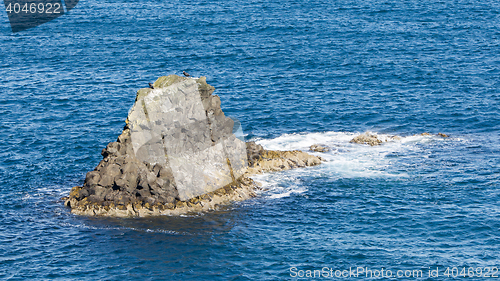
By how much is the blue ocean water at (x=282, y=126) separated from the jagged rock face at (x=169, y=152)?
4.33m

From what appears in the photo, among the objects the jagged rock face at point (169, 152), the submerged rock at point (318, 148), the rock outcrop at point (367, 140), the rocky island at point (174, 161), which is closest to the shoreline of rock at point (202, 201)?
the rocky island at point (174, 161)

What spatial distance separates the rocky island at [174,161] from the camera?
68000mm

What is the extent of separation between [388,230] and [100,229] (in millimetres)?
30139

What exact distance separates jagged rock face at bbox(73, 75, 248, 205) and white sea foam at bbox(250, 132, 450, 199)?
582 centimetres

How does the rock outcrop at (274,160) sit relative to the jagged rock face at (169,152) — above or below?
below

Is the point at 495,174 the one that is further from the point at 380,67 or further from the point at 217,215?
the point at 380,67

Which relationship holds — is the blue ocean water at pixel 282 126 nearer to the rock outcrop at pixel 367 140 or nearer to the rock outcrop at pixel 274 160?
the rock outcrop at pixel 274 160

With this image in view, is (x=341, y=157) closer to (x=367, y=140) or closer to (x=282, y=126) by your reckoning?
(x=367, y=140)

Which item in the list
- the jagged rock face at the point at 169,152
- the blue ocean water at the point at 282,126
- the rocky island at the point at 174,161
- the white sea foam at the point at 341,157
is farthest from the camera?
the white sea foam at the point at 341,157

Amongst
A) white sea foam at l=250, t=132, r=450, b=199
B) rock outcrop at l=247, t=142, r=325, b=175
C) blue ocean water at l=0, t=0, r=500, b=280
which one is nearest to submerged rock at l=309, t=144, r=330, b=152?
white sea foam at l=250, t=132, r=450, b=199

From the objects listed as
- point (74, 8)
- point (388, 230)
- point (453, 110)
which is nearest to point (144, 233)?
point (388, 230)

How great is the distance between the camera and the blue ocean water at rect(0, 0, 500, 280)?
5881 centimetres

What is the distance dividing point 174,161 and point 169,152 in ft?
4.87

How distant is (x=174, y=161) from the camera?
72.8m
